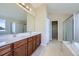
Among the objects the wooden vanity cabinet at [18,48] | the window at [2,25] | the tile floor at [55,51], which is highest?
the window at [2,25]

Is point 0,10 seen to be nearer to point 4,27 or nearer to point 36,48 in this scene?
point 4,27

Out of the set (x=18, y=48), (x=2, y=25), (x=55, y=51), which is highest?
(x=2, y=25)

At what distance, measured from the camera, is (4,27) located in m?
1.95

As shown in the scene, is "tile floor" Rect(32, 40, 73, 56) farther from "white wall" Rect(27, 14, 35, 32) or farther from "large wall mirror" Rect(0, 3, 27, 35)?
"large wall mirror" Rect(0, 3, 27, 35)

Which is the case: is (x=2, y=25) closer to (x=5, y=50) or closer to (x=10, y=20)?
(x=10, y=20)

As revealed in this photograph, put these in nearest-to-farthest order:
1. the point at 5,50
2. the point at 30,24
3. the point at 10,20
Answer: the point at 5,50
the point at 10,20
the point at 30,24

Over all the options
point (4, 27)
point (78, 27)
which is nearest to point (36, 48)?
point (78, 27)

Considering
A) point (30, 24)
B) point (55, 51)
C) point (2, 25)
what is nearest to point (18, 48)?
point (2, 25)

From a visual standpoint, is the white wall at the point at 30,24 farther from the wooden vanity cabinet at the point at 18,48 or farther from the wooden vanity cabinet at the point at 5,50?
the wooden vanity cabinet at the point at 5,50

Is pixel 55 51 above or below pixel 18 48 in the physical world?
below

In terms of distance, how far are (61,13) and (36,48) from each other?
130 cm

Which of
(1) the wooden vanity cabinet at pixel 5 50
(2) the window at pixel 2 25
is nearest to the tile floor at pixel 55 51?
(1) the wooden vanity cabinet at pixel 5 50

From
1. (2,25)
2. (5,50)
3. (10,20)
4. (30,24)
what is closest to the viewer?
(5,50)

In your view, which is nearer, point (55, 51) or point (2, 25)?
point (2, 25)
